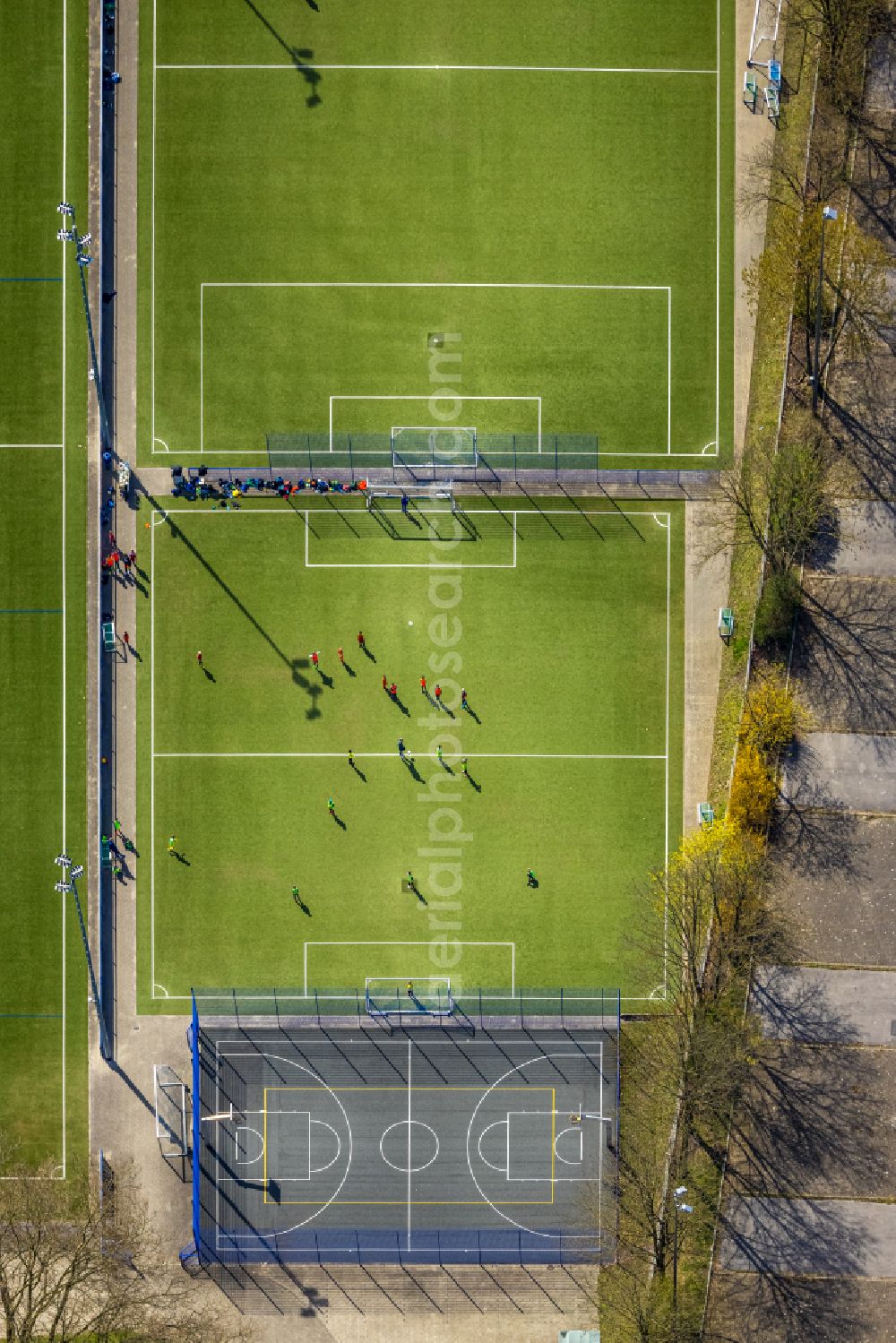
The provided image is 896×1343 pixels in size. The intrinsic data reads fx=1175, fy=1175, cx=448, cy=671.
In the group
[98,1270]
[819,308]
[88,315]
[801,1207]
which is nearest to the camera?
[98,1270]

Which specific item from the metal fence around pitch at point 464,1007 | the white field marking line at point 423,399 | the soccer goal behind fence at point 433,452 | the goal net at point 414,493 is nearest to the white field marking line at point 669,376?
the white field marking line at point 423,399

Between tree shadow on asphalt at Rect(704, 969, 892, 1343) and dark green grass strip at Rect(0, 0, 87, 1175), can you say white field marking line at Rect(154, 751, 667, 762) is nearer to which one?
dark green grass strip at Rect(0, 0, 87, 1175)

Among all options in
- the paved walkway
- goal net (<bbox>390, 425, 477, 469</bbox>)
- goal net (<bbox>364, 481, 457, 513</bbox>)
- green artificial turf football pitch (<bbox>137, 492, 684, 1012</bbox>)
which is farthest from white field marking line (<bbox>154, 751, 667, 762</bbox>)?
goal net (<bbox>390, 425, 477, 469</bbox>)

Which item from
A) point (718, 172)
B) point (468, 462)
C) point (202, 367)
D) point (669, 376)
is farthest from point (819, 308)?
point (202, 367)

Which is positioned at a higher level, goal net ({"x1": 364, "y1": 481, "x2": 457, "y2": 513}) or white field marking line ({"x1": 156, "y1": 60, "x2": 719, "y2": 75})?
white field marking line ({"x1": 156, "y1": 60, "x2": 719, "y2": 75})

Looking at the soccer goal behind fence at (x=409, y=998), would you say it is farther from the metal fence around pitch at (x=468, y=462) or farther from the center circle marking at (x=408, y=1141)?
the metal fence around pitch at (x=468, y=462)

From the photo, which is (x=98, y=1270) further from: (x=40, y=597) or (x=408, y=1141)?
(x=40, y=597)
